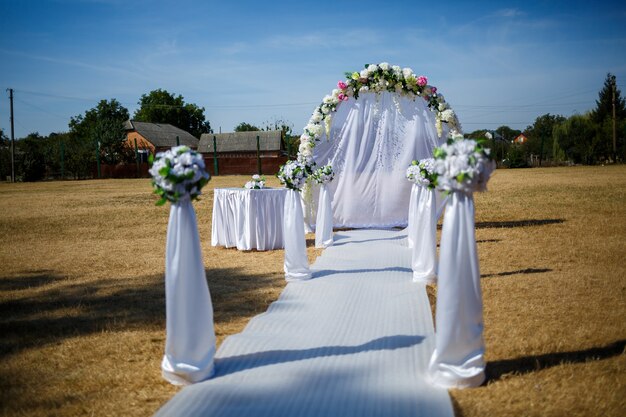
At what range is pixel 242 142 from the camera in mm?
59281

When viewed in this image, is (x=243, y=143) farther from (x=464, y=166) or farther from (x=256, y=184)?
(x=464, y=166)

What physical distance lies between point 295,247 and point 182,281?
3.53 meters

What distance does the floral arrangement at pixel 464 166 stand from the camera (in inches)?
144

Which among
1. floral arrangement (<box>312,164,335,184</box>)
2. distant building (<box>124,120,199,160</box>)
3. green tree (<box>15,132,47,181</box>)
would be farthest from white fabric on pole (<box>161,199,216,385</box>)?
distant building (<box>124,120,199,160</box>)

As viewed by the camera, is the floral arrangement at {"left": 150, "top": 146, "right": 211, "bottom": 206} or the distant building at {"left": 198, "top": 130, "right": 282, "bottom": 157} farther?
the distant building at {"left": 198, "top": 130, "right": 282, "bottom": 157}

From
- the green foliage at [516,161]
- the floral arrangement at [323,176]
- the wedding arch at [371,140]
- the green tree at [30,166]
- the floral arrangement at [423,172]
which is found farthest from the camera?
the green tree at [30,166]

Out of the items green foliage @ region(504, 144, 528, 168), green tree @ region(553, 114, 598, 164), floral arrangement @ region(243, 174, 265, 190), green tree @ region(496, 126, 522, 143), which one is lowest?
floral arrangement @ region(243, 174, 265, 190)

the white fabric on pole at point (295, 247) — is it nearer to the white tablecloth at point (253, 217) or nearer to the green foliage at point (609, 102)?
the white tablecloth at point (253, 217)

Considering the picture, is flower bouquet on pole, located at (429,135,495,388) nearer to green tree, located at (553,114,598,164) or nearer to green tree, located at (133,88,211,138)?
green tree, located at (553,114,598,164)

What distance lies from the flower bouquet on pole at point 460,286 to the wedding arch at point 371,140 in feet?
28.4

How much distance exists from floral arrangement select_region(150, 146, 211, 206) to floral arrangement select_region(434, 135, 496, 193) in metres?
1.86

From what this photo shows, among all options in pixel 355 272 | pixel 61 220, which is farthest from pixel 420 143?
pixel 61 220

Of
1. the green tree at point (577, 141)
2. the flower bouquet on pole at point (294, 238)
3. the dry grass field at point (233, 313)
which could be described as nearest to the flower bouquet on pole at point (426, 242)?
the dry grass field at point (233, 313)

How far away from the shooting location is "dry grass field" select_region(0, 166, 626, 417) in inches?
144
